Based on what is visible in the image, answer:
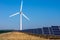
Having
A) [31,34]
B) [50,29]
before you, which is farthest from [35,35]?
[50,29]

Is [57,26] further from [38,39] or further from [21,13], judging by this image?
[21,13]

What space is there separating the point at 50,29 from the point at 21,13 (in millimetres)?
13556

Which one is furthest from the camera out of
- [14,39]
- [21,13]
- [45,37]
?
[21,13]

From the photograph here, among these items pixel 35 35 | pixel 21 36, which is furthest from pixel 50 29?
pixel 21 36

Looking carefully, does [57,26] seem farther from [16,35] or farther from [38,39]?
[16,35]

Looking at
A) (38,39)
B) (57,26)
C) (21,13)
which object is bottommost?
(38,39)

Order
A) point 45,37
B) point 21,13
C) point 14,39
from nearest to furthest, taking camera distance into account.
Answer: point 14,39, point 45,37, point 21,13

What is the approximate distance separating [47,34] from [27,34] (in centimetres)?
470

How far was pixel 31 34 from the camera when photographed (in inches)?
1658

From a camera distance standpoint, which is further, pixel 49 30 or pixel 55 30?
pixel 49 30

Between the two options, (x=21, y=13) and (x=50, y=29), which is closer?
(x=50, y=29)

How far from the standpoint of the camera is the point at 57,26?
43.6 m

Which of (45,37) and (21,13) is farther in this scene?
(21,13)

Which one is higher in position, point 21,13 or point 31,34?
point 21,13
